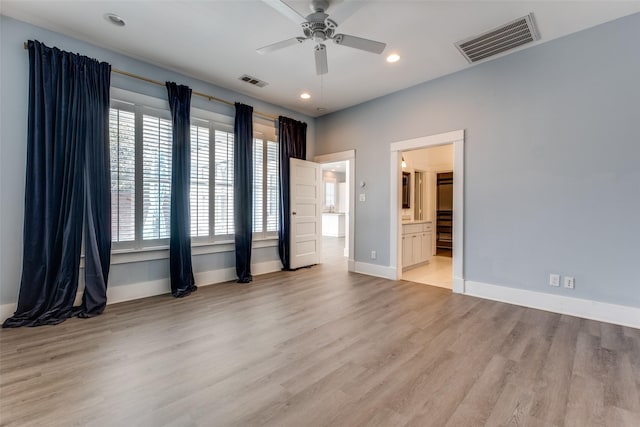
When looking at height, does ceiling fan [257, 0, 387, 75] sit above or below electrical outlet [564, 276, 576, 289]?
above

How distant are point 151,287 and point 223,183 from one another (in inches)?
71.3

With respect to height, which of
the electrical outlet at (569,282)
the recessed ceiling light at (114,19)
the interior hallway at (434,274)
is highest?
the recessed ceiling light at (114,19)

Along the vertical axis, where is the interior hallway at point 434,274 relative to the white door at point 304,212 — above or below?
below

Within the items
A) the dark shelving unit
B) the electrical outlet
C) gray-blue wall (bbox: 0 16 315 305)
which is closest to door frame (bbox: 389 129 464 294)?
the electrical outlet

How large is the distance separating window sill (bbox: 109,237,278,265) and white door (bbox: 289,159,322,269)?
0.86m

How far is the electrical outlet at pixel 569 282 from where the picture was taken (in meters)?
3.15

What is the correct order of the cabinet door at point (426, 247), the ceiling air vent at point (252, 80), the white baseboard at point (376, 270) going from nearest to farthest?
the ceiling air vent at point (252, 80), the white baseboard at point (376, 270), the cabinet door at point (426, 247)

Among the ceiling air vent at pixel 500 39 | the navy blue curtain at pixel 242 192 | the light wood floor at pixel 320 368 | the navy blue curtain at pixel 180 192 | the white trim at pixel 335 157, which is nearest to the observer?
the light wood floor at pixel 320 368

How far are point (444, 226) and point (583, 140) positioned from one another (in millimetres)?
5207

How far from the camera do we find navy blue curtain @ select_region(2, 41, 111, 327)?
9.49 feet

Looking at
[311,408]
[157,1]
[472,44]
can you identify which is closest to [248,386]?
[311,408]

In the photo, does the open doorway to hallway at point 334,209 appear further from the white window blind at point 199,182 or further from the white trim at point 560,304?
the white trim at point 560,304

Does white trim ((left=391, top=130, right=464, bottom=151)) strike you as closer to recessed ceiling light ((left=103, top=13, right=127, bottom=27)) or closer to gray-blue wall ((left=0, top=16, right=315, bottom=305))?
recessed ceiling light ((left=103, top=13, right=127, bottom=27))

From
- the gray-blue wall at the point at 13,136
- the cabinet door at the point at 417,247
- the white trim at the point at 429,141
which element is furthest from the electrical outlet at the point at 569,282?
the gray-blue wall at the point at 13,136
